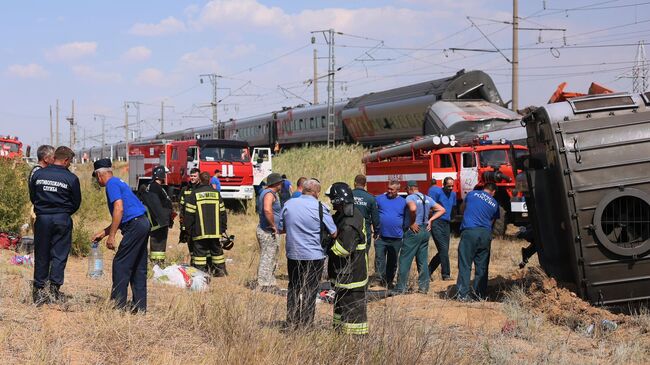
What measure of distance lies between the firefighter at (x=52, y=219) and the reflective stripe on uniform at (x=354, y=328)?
294cm

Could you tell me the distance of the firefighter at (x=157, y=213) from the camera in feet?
37.1

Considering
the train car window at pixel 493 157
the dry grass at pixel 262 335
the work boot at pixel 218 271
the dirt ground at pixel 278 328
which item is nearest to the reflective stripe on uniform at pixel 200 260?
the work boot at pixel 218 271

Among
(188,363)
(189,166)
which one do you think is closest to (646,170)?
(188,363)

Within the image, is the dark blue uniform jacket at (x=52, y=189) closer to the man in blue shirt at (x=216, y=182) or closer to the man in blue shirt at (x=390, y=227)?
the man in blue shirt at (x=390, y=227)

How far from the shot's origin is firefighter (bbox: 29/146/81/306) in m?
7.48

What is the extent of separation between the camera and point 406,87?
31.5 metres

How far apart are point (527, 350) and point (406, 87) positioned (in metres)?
25.0

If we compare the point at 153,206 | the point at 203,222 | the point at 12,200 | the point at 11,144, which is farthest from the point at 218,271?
the point at 11,144

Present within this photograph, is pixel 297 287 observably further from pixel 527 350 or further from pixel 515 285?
pixel 515 285

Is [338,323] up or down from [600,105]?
down

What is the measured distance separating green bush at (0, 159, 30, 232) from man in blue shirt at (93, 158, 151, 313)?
7260 mm

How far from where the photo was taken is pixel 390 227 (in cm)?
1073

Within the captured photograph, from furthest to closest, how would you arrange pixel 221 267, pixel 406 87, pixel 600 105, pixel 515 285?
pixel 406 87 < pixel 221 267 < pixel 515 285 < pixel 600 105

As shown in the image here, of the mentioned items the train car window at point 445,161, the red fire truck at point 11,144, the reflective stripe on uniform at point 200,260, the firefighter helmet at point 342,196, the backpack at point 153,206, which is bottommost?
the reflective stripe on uniform at point 200,260
